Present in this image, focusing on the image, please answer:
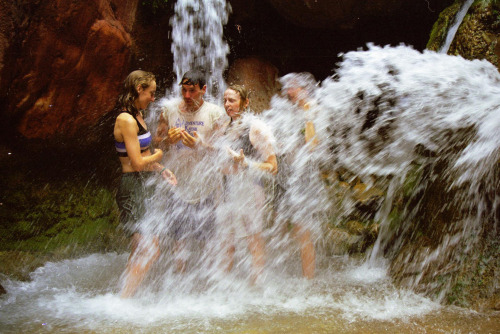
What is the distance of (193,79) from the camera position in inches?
138

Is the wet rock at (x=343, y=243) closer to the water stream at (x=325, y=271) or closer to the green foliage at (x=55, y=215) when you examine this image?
the water stream at (x=325, y=271)

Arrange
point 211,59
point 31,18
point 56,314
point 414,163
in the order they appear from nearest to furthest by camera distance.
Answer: point 56,314 < point 414,163 < point 31,18 < point 211,59

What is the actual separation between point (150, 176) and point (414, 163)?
103 inches

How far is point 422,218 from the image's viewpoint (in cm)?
378

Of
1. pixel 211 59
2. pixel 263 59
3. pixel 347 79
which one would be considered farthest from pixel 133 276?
pixel 263 59

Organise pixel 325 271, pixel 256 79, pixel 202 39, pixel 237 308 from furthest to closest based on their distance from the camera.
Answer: pixel 256 79 → pixel 202 39 → pixel 325 271 → pixel 237 308

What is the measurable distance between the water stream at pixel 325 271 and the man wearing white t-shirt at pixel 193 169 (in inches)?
2.4

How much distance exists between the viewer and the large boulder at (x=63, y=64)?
441cm

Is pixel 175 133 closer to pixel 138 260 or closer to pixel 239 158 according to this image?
pixel 239 158

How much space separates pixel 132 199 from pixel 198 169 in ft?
2.11

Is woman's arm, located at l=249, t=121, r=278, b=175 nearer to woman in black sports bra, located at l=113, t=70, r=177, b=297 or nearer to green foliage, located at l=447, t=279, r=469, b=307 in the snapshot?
woman in black sports bra, located at l=113, t=70, r=177, b=297

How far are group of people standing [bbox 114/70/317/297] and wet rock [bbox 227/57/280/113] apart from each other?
10.7ft

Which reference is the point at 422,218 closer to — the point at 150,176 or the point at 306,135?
the point at 306,135

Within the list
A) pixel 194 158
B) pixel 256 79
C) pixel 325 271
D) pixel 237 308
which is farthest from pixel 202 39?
pixel 237 308
